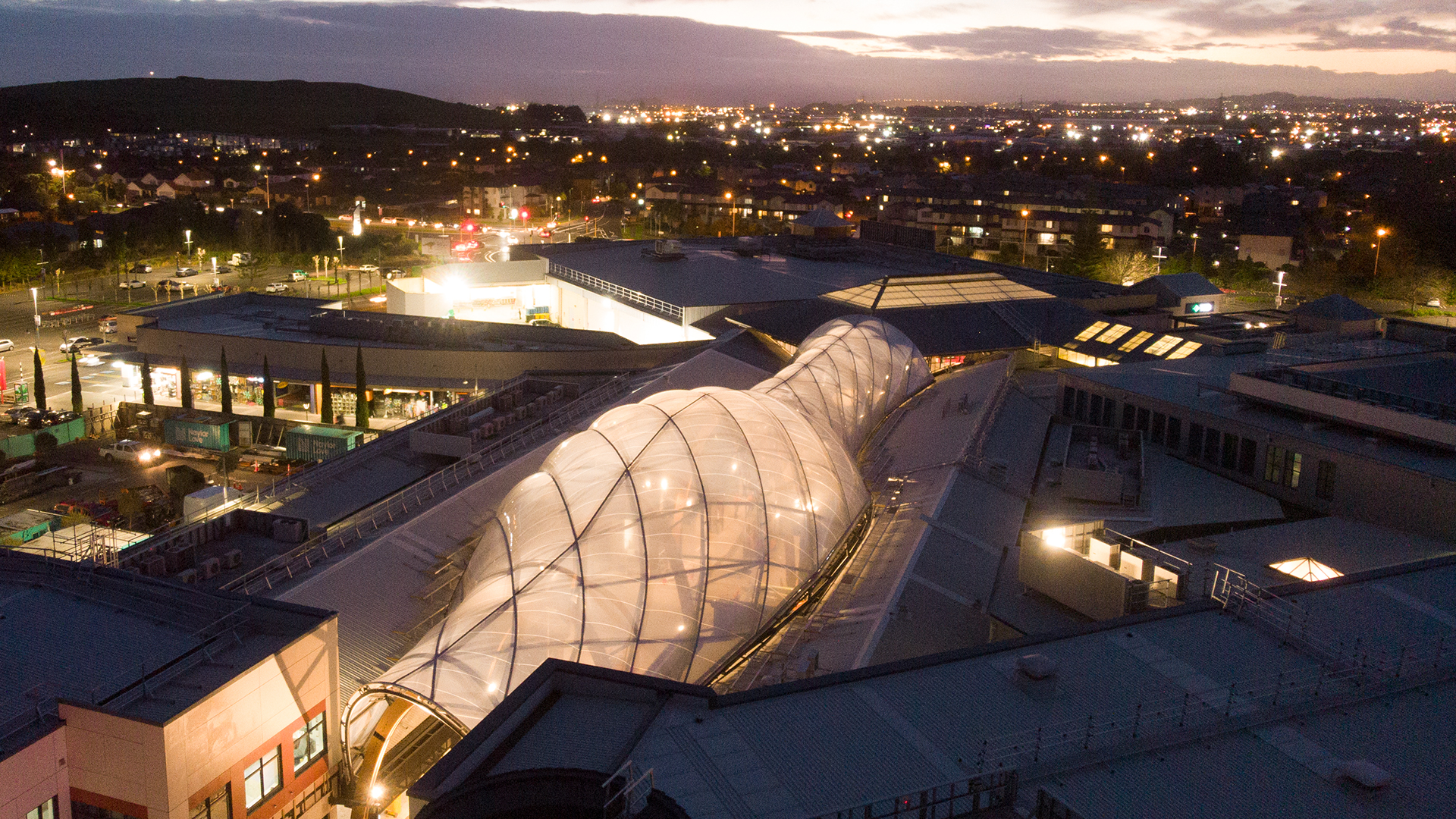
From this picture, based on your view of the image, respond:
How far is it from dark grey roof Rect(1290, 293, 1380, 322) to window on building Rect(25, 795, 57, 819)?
27.1 m

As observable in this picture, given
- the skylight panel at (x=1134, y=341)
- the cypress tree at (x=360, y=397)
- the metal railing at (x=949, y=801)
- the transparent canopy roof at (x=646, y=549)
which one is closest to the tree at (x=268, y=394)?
the cypress tree at (x=360, y=397)

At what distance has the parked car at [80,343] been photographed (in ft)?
111

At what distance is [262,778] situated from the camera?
29.6 feet

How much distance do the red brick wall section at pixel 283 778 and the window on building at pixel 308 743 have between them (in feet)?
0.15

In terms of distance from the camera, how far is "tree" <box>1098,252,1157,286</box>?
41.4 metres

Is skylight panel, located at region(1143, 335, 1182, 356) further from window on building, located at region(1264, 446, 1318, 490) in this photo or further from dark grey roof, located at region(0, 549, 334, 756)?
dark grey roof, located at region(0, 549, 334, 756)

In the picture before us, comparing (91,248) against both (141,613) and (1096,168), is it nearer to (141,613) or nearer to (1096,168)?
(141,613)

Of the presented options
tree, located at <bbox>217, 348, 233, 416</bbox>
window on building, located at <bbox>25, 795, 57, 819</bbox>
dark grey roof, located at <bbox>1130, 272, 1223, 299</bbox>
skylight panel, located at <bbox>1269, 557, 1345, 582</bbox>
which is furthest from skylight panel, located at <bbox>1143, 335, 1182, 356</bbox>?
tree, located at <bbox>217, 348, 233, 416</bbox>

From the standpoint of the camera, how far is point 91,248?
50.4m

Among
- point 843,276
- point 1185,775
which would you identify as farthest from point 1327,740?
point 843,276

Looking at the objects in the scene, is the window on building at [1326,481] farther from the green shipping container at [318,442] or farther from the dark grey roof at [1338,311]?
the green shipping container at [318,442]

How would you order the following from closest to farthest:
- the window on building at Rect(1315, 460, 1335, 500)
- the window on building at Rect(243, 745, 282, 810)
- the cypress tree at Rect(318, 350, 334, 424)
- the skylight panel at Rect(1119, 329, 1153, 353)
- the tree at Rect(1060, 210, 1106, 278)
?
the window on building at Rect(243, 745, 282, 810) → the window on building at Rect(1315, 460, 1335, 500) → the skylight panel at Rect(1119, 329, 1153, 353) → the cypress tree at Rect(318, 350, 334, 424) → the tree at Rect(1060, 210, 1106, 278)

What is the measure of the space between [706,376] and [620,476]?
10083 millimetres

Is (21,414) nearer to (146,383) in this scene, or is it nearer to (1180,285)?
(146,383)
